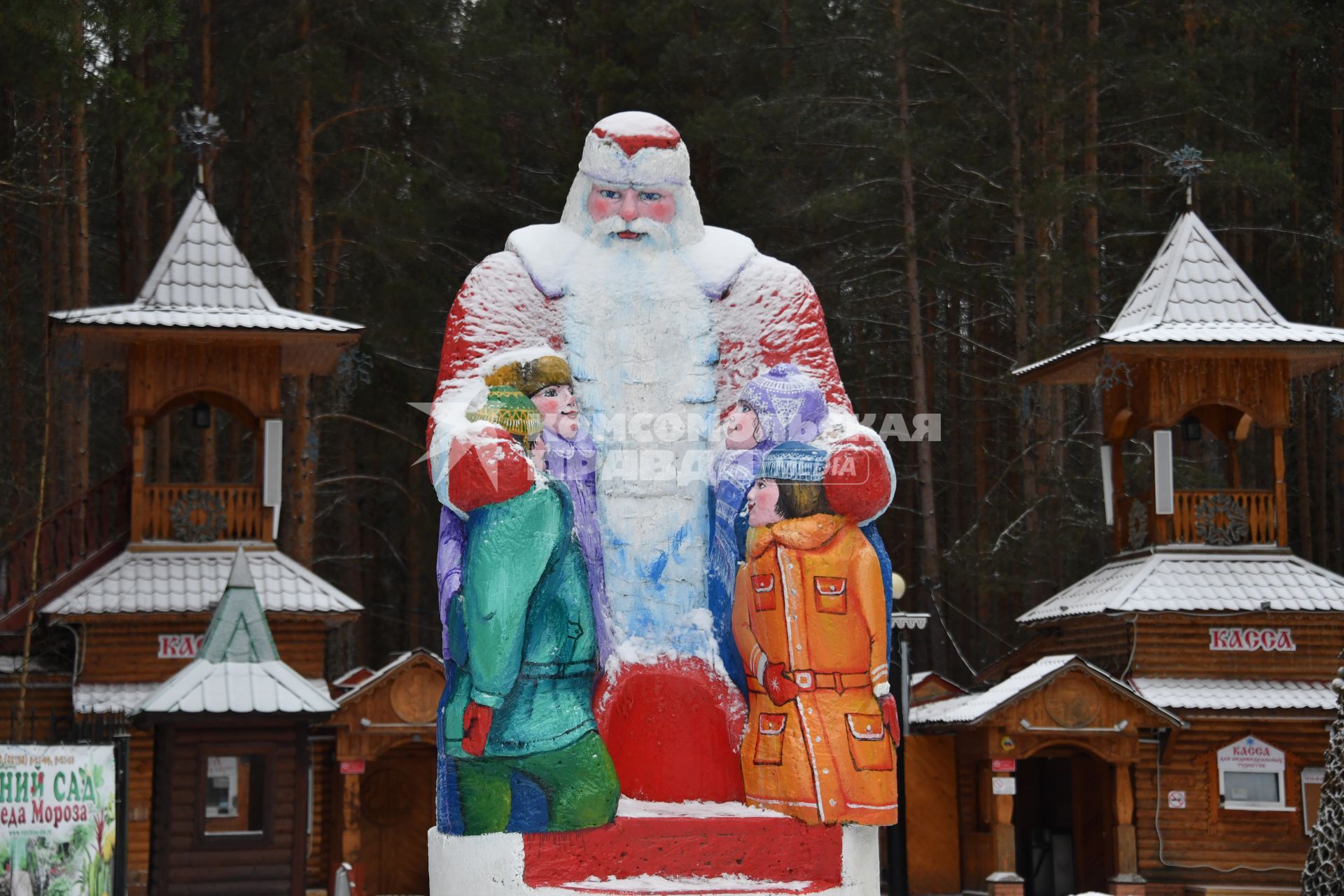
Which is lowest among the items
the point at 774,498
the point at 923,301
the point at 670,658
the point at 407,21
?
the point at 670,658

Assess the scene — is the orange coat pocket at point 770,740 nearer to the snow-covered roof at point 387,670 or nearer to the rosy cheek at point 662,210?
the rosy cheek at point 662,210

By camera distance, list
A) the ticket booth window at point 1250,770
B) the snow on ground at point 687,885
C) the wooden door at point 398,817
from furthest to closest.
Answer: the wooden door at point 398,817, the ticket booth window at point 1250,770, the snow on ground at point 687,885

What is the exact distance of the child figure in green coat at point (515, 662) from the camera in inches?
244

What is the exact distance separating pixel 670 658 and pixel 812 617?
0.68 metres

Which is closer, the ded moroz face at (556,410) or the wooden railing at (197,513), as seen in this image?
the ded moroz face at (556,410)

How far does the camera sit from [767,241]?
27.3 meters

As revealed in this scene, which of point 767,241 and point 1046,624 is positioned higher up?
point 767,241

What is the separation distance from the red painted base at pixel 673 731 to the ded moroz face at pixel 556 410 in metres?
0.93

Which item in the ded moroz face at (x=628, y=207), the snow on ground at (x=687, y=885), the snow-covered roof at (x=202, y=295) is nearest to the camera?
the snow on ground at (x=687, y=885)

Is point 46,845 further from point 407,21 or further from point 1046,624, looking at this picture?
point 407,21

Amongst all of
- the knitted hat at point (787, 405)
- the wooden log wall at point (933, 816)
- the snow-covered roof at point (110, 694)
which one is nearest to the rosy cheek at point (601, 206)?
the knitted hat at point (787, 405)

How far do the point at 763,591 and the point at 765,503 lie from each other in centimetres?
33

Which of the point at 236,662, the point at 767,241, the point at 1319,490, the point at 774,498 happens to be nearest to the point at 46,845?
the point at 774,498

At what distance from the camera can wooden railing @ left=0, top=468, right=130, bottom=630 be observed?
18406 millimetres
